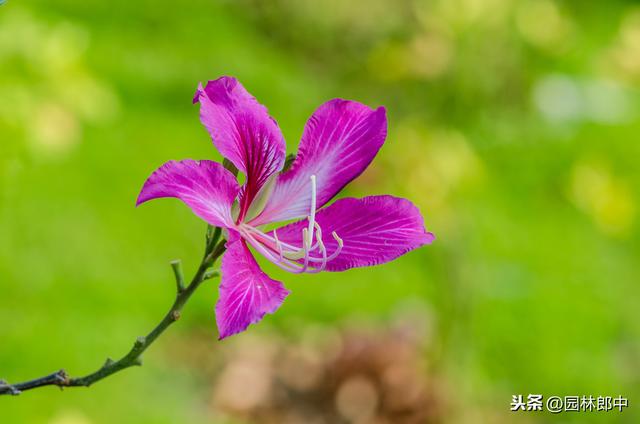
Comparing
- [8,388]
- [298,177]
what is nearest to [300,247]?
[298,177]

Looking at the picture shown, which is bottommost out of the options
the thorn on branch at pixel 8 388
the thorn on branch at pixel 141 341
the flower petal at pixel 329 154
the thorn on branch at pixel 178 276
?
the thorn on branch at pixel 8 388

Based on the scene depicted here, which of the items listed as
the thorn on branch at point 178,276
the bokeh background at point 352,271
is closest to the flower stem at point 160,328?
the thorn on branch at point 178,276

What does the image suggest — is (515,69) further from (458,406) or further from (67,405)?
(67,405)

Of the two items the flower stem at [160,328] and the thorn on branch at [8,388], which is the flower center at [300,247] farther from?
the thorn on branch at [8,388]


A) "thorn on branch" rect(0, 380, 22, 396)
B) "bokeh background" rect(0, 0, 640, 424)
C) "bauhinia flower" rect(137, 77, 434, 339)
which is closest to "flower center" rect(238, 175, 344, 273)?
"bauhinia flower" rect(137, 77, 434, 339)

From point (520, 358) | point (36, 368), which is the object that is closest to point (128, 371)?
point (36, 368)

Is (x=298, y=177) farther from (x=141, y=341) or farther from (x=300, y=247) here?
(x=141, y=341)
